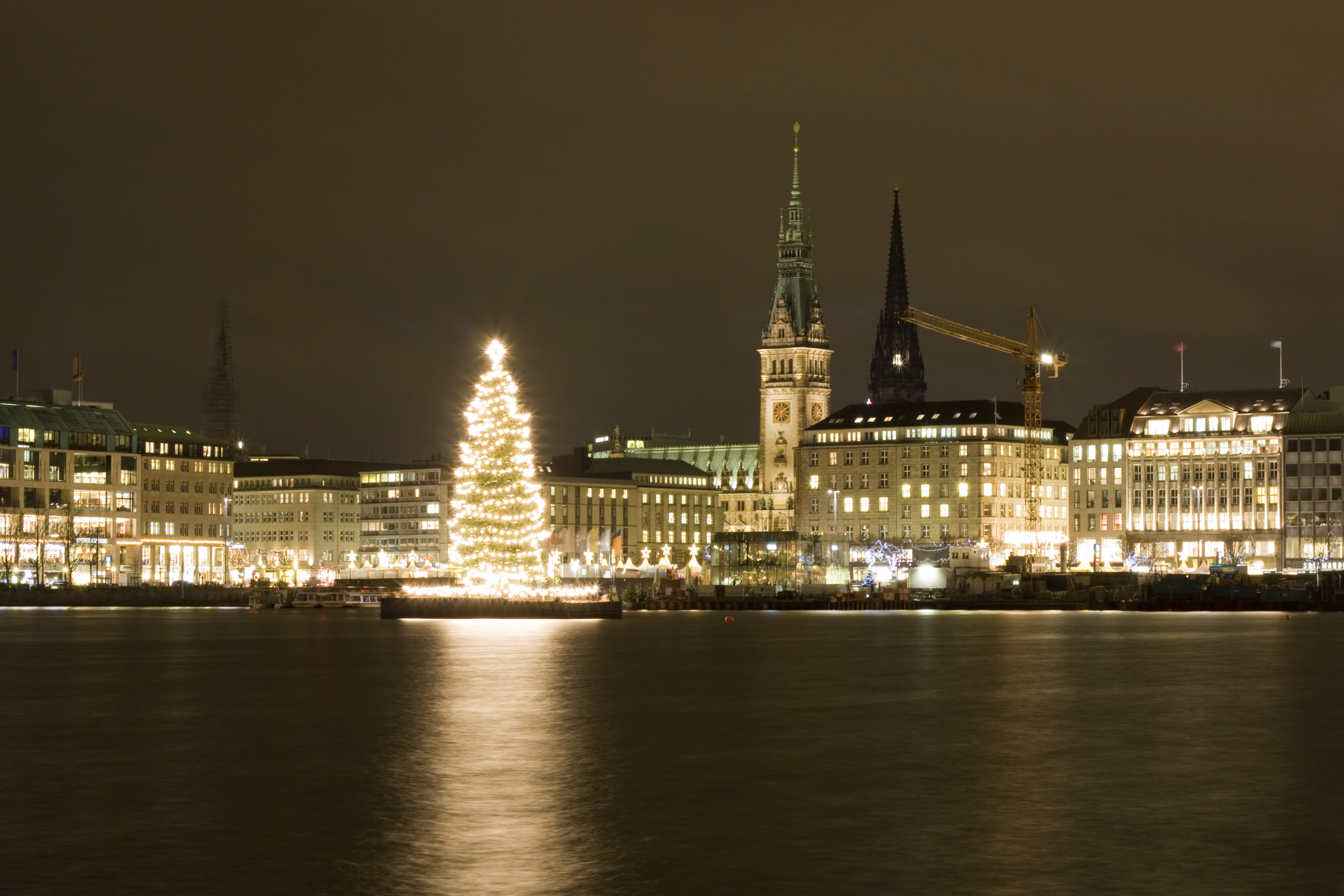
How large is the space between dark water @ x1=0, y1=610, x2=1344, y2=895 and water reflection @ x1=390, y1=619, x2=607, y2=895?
8cm

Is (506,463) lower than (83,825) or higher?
higher

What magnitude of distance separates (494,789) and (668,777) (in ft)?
10.6

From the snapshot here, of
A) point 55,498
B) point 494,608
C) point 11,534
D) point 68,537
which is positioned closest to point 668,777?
point 494,608

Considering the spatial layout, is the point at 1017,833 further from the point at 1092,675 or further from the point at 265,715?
the point at 1092,675

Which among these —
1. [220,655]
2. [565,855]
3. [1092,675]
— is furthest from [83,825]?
[220,655]

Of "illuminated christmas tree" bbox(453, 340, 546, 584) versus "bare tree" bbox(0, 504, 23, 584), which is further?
"bare tree" bbox(0, 504, 23, 584)

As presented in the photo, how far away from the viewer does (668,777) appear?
3322 centimetres

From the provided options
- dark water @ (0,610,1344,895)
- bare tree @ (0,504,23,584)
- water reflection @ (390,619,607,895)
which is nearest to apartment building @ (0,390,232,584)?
bare tree @ (0,504,23,584)

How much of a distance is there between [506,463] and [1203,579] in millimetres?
95698

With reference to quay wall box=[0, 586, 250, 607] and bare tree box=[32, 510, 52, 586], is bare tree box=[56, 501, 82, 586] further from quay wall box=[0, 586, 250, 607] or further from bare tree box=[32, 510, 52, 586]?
quay wall box=[0, 586, 250, 607]

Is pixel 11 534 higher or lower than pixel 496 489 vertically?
lower

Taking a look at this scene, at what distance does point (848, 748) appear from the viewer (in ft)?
125

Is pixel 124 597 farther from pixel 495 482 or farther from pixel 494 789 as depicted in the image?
pixel 494 789

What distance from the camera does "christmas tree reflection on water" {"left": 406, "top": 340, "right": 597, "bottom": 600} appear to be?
100 m
